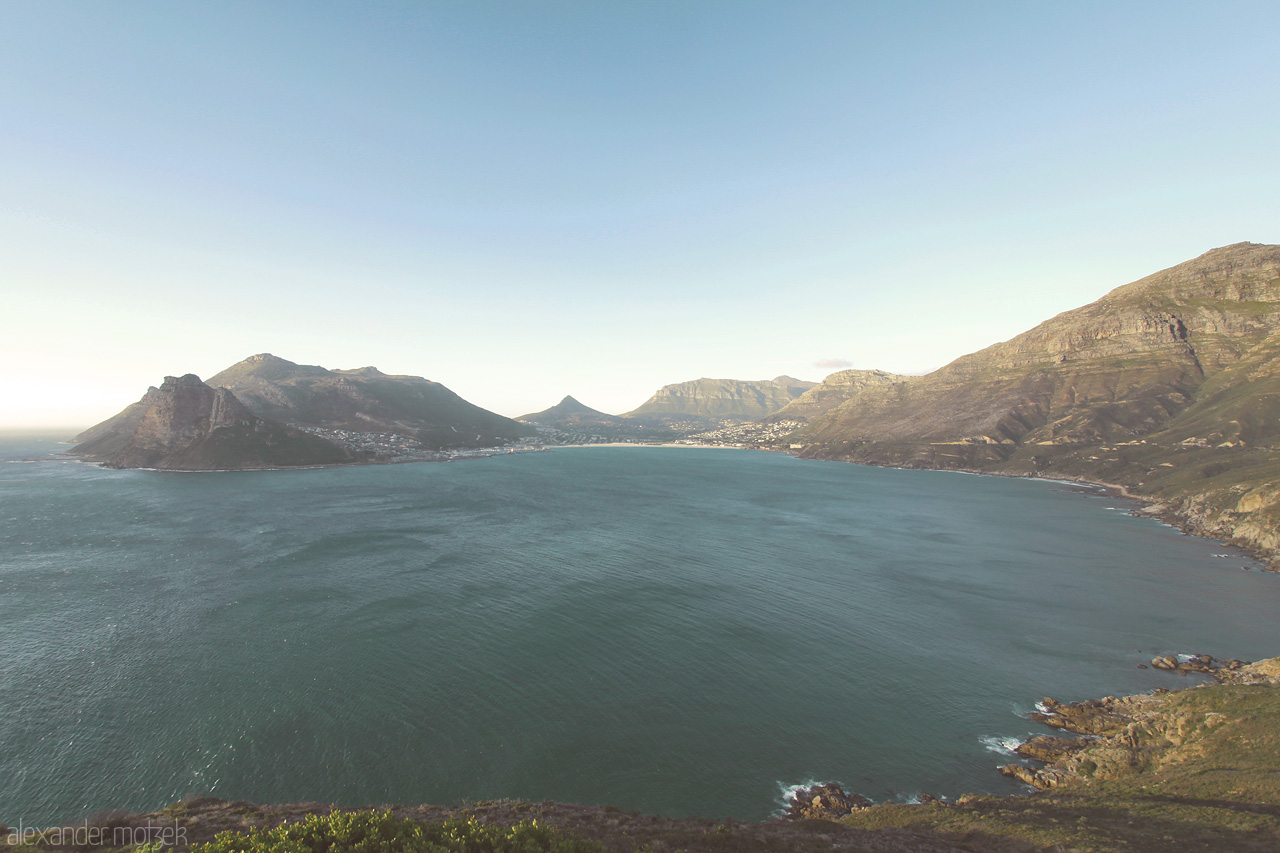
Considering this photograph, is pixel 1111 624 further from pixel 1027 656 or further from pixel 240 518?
pixel 240 518

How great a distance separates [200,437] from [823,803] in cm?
23601

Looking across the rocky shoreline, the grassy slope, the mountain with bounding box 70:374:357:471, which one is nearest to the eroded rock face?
the rocky shoreline

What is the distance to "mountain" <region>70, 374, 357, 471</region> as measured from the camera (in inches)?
6796

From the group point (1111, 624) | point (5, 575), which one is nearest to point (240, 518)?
point (5, 575)

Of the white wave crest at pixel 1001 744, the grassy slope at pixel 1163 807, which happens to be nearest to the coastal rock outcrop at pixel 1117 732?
the grassy slope at pixel 1163 807

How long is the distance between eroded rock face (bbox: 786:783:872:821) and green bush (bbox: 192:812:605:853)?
17308 mm

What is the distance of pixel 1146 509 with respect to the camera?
11838 cm

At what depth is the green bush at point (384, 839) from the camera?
1425cm

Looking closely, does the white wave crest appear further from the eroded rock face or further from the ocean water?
the eroded rock face

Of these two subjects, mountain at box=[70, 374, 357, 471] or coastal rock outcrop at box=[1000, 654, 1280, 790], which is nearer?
coastal rock outcrop at box=[1000, 654, 1280, 790]

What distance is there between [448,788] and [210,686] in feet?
87.3

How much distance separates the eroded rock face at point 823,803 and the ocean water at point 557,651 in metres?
1.18

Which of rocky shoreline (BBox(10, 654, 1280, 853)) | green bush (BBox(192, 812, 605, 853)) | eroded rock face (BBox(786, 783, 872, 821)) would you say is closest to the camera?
green bush (BBox(192, 812, 605, 853))

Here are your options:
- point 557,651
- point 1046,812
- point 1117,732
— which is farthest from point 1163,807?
point 557,651
